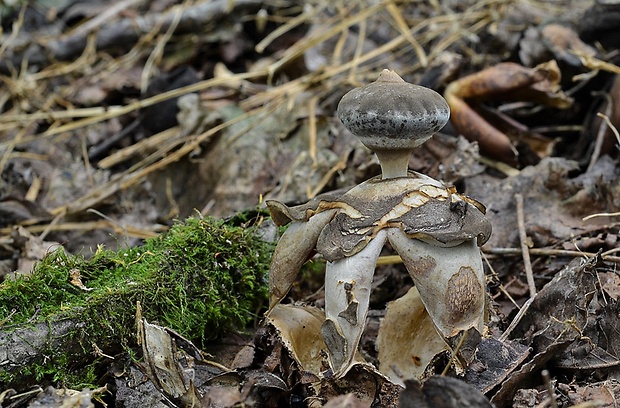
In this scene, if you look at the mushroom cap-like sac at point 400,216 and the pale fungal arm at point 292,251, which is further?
the pale fungal arm at point 292,251

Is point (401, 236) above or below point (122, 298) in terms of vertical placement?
above

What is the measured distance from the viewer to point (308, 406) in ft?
5.72

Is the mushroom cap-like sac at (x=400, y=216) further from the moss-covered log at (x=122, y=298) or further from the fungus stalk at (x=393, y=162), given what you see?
the moss-covered log at (x=122, y=298)

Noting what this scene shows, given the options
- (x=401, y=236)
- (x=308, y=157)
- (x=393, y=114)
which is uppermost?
(x=393, y=114)

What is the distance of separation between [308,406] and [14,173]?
105 inches

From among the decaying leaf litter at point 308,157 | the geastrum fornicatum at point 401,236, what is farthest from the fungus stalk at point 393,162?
the decaying leaf litter at point 308,157

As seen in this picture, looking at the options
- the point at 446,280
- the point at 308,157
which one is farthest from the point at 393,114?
the point at 308,157

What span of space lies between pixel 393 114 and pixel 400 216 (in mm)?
251

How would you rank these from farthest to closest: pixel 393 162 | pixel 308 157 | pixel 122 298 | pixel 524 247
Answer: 1. pixel 308 157
2. pixel 524 247
3. pixel 122 298
4. pixel 393 162

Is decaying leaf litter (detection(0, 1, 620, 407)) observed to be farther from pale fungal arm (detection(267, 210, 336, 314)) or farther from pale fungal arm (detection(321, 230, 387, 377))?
pale fungal arm (detection(267, 210, 336, 314))

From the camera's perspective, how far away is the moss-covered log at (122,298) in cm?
183

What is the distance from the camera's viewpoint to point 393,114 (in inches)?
64.2

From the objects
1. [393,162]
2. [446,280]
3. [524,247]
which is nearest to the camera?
[446,280]

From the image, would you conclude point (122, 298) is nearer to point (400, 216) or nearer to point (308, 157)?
point (400, 216)
